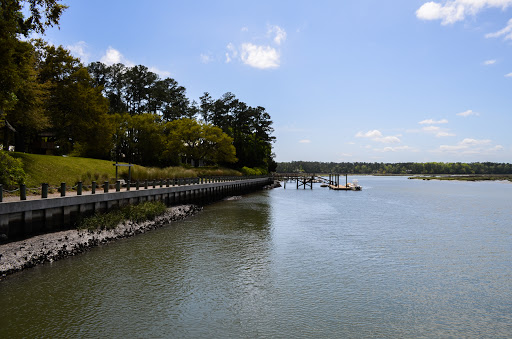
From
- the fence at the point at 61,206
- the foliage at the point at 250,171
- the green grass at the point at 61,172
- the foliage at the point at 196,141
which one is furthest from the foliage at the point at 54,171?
the foliage at the point at 250,171

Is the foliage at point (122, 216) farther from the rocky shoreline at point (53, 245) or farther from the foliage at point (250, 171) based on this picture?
the foliage at point (250, 171)

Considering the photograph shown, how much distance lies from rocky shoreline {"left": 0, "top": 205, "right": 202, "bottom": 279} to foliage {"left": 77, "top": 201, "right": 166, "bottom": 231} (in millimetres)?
465

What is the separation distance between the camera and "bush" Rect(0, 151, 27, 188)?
2230cm

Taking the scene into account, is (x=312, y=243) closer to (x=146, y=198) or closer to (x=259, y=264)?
(x=259, y=264)

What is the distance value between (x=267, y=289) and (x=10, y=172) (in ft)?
61.5

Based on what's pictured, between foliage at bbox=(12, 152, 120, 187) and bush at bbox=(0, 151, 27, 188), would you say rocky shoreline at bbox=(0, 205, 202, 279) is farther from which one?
foliage at bbox=(12, 152, 120, 187)

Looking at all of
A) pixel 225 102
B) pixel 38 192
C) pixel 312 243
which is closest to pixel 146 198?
pixel 38 192

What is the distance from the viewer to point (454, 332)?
11.1 meters

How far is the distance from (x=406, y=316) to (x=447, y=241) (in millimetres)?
15999

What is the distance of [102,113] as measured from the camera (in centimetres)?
4591

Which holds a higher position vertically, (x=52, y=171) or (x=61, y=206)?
(x=52, y=171)

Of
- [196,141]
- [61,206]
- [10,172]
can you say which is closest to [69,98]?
[10,172]

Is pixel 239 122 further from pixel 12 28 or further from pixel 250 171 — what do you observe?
pixel 12 28

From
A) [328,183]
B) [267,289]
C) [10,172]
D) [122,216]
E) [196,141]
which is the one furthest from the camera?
[328,183]
